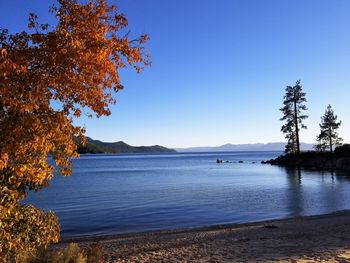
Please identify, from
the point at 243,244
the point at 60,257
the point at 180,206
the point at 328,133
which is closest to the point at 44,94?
the point at 60,257

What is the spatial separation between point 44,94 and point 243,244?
11.1 m

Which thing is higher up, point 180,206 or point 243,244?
point 243,244

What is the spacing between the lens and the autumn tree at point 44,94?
21.9ft

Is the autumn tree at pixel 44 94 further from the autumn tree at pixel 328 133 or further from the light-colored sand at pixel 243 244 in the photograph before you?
the autumn tree at pixel 328 133

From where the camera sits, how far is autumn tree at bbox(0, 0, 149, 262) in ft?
21.9

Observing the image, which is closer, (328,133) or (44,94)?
(44,94)

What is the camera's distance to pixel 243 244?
15539mm

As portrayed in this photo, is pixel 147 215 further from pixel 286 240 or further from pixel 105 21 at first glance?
pixel 105 21

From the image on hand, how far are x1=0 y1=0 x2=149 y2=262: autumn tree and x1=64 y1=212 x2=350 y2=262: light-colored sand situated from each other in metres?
7.13

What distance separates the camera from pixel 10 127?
6660 millimetres

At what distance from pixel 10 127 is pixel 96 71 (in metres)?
1.88

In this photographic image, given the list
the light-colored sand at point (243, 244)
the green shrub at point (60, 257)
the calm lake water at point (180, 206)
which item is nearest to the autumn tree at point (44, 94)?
the green shrub at point (60, 257)

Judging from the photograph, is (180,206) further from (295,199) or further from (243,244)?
(243,244)

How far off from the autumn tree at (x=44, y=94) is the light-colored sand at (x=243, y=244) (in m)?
7.13
